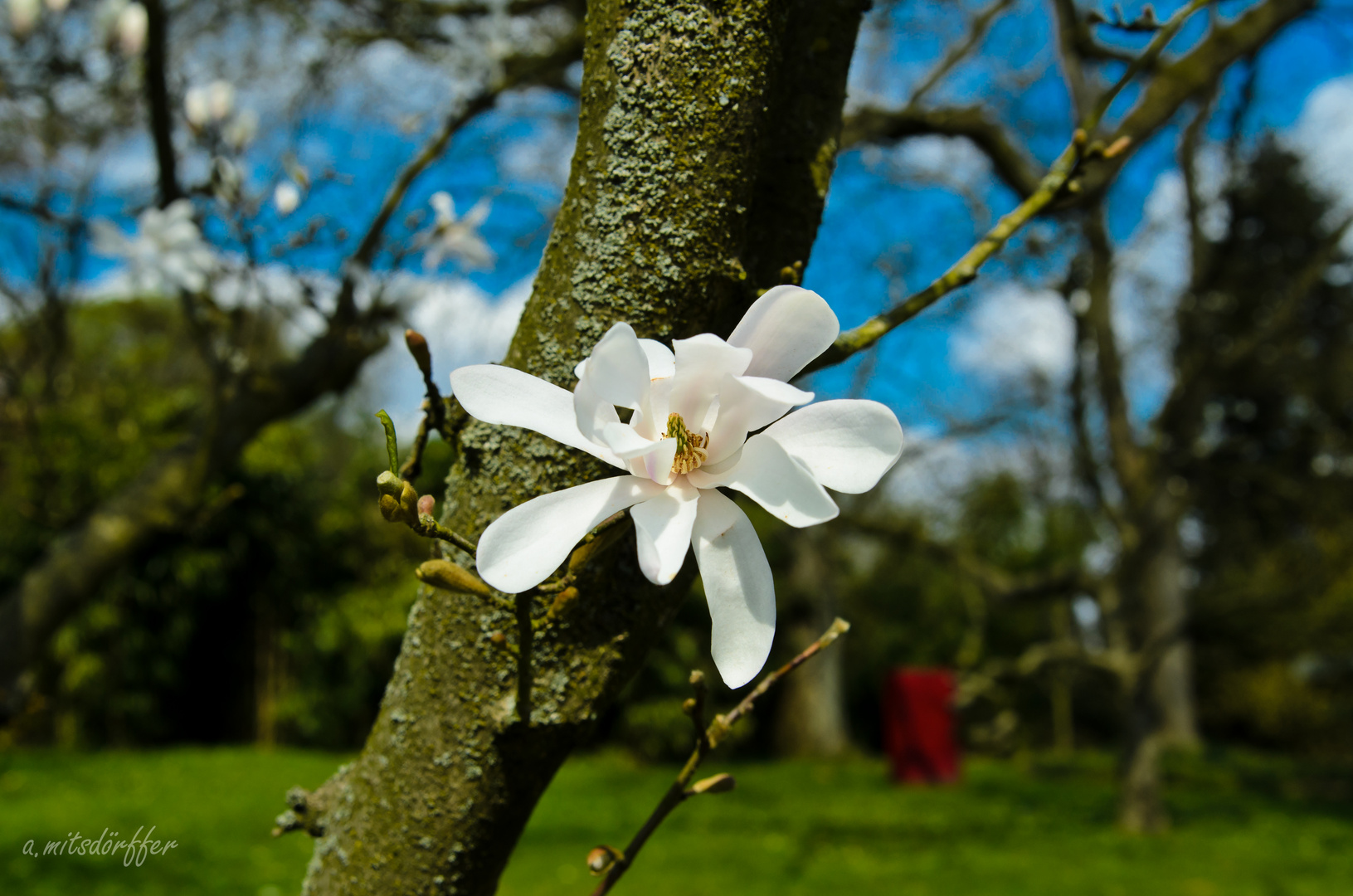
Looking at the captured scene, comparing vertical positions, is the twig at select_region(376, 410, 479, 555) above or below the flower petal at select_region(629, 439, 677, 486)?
below

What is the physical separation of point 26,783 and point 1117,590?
6.97m

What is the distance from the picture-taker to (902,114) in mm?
4426

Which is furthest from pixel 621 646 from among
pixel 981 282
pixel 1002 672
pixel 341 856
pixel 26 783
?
pixel 26 783

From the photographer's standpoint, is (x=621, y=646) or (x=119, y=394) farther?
(x=119, y=394)

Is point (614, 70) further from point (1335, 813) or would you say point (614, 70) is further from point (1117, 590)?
point (1335, 813)

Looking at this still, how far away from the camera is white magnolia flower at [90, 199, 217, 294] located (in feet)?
8.22

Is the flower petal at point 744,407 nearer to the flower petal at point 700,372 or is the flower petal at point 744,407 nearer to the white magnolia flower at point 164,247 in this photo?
the flower petal at point 700,372

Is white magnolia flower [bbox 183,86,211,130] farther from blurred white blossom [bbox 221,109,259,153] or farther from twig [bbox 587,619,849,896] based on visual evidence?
twig [bbox 587,619,849,896]

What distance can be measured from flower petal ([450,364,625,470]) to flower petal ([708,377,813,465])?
0.06 meters

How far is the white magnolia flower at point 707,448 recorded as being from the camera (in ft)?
1.57

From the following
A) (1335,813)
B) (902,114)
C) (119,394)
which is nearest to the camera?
(902,114)

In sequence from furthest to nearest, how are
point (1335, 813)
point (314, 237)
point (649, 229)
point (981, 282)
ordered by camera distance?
point (1335, 813), point (981, 282), point (314, 237), point (649, 229)

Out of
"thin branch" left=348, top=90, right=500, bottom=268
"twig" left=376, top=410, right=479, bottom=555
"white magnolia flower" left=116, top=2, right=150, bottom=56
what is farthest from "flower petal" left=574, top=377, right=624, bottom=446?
"white magnolia flower" left=116, top=2, right=150, bottom=56

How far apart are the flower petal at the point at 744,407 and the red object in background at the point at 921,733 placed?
334 inches
